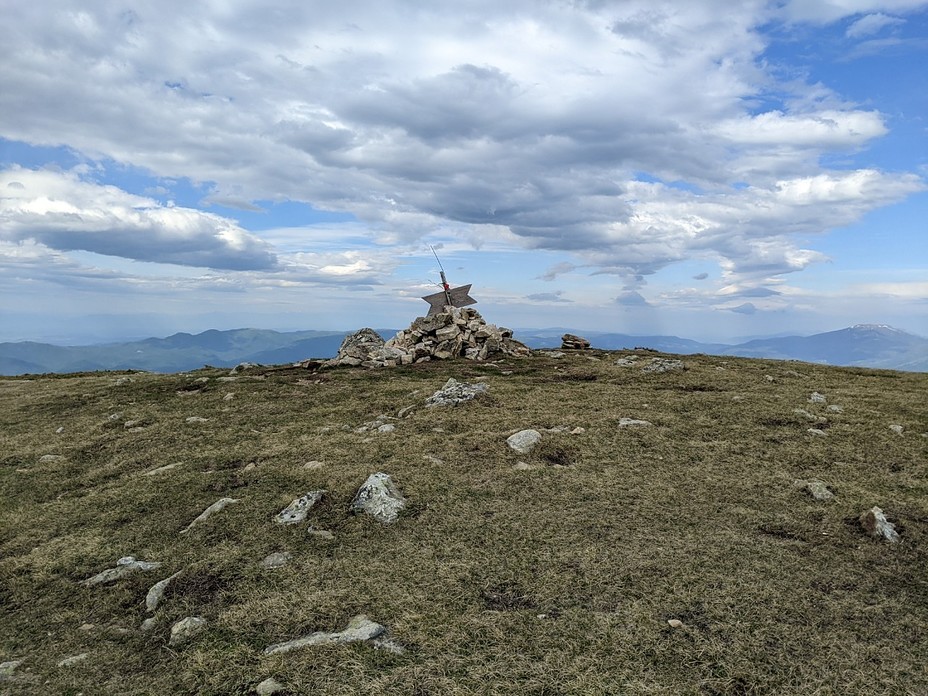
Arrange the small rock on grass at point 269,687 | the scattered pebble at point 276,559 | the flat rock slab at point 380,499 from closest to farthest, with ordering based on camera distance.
→ 1. the small rock on grass at point 269,687
2. the scattered pebble at point 276,559
3. the flat rock slab at point 380,499

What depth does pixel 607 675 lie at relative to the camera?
6.79 m

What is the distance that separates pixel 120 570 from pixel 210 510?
97.1 inches

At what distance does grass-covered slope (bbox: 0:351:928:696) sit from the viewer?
7.18 m

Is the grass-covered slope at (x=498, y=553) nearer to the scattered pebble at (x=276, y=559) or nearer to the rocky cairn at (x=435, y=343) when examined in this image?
the scattered pebble at (x=276, y=559)

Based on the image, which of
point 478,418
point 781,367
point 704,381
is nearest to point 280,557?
point 478,418

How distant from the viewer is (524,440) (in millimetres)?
16094

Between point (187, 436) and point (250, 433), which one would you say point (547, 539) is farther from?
point (187, 436)

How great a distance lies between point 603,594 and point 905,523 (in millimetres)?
7356

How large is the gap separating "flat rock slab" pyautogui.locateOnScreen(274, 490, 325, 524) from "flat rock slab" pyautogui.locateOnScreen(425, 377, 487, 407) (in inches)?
353

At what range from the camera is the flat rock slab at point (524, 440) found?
15.7 meters

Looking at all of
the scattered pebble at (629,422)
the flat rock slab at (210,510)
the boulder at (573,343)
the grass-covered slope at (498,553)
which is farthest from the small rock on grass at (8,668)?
the boulder at (573,343)

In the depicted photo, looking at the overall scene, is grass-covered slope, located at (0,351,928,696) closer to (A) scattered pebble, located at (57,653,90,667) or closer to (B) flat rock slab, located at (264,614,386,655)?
(A) scattered pebble, located at (57,653,90,667)

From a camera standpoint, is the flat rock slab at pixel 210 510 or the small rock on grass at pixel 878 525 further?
the flat rock slab at pixel 210 510

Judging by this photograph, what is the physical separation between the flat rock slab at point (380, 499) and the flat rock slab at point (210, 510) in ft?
11.1
